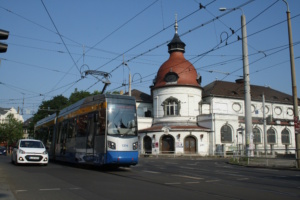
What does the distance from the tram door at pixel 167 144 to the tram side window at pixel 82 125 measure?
33895 mm

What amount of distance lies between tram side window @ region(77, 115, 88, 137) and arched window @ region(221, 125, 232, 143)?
124 ft

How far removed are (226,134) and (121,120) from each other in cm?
4028

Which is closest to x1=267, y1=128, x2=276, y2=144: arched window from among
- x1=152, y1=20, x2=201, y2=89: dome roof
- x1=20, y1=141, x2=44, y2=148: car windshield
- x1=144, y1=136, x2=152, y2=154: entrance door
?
x1=152, y1=20, x2=201, y2=89: dome roof

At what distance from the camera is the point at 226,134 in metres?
54.3

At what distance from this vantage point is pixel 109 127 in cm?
1630

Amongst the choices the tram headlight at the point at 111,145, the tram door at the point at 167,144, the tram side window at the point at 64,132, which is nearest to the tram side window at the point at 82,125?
the tram headlight at the point at 111,145

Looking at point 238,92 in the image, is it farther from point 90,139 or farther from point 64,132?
point 90,139

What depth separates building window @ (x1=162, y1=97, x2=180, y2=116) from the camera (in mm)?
55656

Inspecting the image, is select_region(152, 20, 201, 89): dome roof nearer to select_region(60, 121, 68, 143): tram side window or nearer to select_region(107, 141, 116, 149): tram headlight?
select_region(60, 121, 68, 143): tram side window

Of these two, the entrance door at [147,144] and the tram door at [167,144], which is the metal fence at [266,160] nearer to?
the tram door at [167,144]

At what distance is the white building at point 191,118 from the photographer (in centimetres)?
5241

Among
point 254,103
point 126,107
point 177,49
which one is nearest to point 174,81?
point 177,49

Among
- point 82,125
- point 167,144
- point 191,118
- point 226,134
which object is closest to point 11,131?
point 167,144

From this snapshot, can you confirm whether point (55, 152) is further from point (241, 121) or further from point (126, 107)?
point (241, 121)
